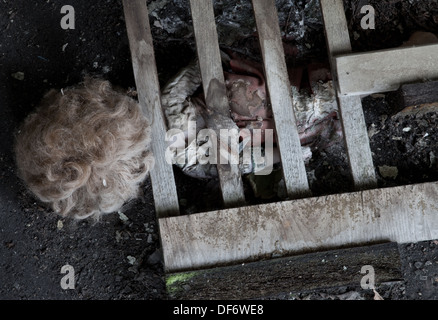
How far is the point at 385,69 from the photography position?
173 cm

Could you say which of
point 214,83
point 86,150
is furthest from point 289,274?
point 86,150

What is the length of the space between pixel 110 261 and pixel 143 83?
3.36 ft

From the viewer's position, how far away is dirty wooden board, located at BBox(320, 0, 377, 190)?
5.89 feet

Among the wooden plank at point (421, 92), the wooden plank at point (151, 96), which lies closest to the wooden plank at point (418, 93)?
the wooden plank at point (421, 92)

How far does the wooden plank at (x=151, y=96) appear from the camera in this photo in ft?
5.89

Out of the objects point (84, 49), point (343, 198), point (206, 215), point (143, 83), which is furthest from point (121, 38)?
point (343, 198)

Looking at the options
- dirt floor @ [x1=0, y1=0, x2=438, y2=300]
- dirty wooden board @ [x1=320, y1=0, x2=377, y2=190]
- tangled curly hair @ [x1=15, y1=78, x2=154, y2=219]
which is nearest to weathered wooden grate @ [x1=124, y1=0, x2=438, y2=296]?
dirty wooden board @ [x1=320, y1=0, x2=377, y2=190]

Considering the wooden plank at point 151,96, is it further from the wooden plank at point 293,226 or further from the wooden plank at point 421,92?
the wooden plank at point 421,92

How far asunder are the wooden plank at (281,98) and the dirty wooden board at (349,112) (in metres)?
0.21

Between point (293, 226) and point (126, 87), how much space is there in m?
1.11

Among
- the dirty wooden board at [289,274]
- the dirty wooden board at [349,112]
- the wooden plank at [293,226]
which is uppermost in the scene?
the dirty wooden board at [349,112]

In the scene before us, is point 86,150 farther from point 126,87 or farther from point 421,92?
point 421,92
